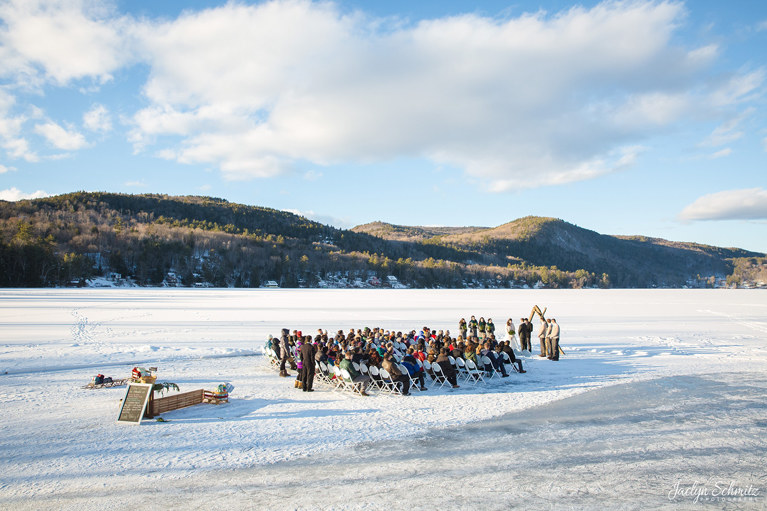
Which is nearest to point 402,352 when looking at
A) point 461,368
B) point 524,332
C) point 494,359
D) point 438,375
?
point 438,375

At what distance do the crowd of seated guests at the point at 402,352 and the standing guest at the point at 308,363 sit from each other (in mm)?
426

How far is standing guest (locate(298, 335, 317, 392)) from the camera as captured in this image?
1011 centimetres

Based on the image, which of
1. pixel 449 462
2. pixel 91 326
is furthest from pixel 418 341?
pixel 91 326

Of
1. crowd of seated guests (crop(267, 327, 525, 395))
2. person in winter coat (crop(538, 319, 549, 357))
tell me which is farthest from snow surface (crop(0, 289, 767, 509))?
person in winter coat (crop(538, 319, 549, 357))

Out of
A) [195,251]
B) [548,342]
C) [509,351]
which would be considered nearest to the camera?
[509,351]

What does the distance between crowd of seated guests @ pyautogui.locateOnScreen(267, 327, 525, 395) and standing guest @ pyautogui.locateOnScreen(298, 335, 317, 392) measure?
426 millimetres

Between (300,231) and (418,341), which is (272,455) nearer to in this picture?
(418,341)

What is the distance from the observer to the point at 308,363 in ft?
33.7

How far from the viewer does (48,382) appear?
10773 mm

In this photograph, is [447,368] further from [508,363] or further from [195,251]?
[195,251]

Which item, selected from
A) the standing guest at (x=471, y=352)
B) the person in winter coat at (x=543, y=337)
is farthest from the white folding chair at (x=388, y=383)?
the person in winter coat at (x=543, y=337)

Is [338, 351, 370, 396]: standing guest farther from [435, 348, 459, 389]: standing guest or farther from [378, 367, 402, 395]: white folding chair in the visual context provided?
[435, 348, 459, 389]: standing guest

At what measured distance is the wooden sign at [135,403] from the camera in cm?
780

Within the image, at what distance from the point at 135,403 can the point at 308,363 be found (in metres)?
3.55
